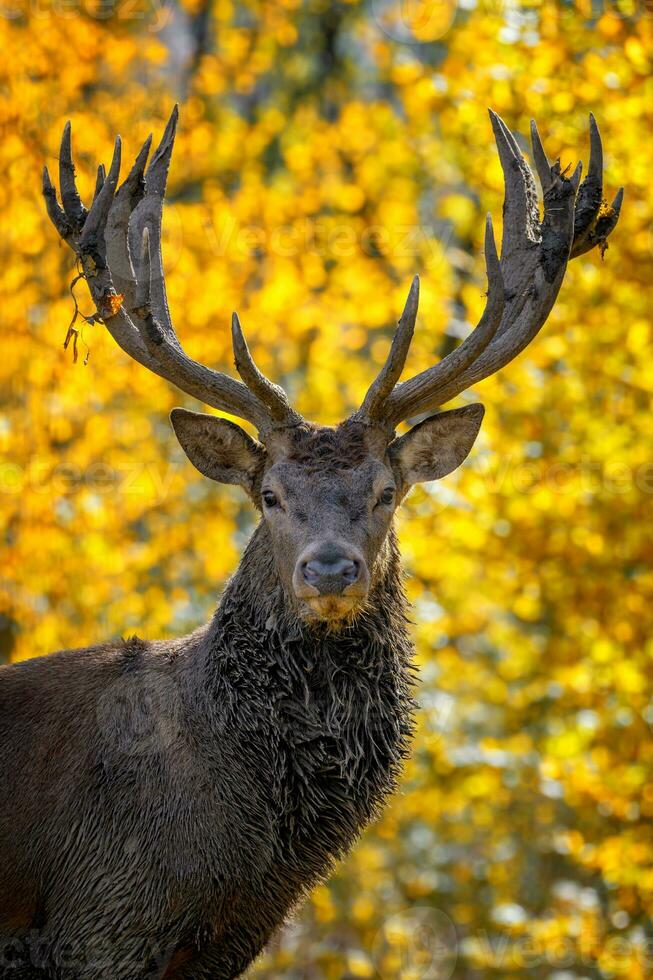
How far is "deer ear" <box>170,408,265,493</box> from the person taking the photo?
602cm

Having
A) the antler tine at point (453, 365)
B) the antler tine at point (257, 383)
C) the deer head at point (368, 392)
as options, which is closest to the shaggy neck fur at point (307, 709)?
the deer head at point (368, 392)

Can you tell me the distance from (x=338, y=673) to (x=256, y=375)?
1366mm

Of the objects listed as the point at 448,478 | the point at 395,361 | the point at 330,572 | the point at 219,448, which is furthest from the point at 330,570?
the point at 448,478

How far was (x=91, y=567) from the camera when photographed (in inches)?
477

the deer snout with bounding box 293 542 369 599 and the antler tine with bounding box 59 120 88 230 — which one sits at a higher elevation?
the antler tine with bounding box 59 120 88 230

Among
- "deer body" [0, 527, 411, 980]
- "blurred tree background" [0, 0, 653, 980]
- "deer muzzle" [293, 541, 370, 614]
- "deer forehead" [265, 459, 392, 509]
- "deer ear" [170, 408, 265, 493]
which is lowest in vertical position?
"deer body" [0, 527, 411, 980]

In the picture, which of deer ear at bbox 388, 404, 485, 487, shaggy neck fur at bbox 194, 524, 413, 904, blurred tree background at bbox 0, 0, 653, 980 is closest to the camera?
shaggy neck fur at bbox 194, 524, 413, 904

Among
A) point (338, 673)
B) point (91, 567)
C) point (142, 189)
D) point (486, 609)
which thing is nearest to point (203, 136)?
point (91, 567)

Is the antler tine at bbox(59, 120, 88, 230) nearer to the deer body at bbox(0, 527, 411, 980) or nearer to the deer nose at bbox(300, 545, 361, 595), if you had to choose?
the deer body at bbox(0, 527, 411, 980)

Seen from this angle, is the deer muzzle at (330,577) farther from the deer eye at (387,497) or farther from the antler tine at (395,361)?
the antler tine at (395,361)

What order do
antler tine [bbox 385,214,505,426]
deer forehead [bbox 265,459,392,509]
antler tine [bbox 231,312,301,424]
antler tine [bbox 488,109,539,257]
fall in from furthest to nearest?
antler tine [bbox 488,109,539,257] < antler tine [bbox 385,214,505,426] < antler tine [bbox 231,312,301,424] < deer forehead [bbox 265,459,392,509]

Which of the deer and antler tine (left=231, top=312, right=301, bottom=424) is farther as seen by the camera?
antler tine (left=231, top=312, right=301, bottom=424)

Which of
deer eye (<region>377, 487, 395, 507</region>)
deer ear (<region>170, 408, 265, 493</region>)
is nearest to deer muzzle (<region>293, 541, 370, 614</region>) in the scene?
deer eye (<region>377, 487, 395, 507</region>)

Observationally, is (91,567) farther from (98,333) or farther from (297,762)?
(297,762)
